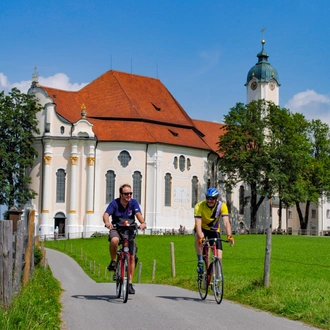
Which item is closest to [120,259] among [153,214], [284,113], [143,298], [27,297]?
[143,298]

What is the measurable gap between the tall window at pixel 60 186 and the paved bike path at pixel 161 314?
49.9m

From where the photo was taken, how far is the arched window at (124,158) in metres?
63.5

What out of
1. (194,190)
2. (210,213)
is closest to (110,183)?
(194,190)

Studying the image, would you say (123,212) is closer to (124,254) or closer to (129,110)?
(124,254)

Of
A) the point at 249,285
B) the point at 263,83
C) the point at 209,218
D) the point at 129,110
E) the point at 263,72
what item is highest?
the point at 263,72

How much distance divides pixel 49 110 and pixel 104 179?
8.74m

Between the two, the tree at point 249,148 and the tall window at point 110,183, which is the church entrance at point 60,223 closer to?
the tall window at point 110,183

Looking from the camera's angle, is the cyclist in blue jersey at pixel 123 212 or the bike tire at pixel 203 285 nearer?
the cyclist in blue jersey at pixel 123 212

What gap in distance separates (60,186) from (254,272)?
40558 millimetres

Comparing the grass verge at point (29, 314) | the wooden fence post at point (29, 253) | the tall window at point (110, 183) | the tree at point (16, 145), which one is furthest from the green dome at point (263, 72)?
the grass verge at point (29, 314)

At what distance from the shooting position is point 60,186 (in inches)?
2469

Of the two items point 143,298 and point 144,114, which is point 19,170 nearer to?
point 144,114

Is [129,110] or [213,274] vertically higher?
[129,110]

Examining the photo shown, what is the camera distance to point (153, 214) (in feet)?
207
